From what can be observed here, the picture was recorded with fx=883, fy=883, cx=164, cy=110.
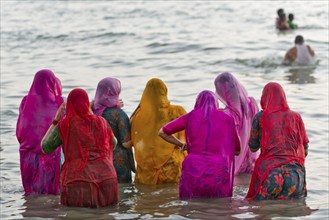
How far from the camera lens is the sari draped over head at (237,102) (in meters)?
9.30

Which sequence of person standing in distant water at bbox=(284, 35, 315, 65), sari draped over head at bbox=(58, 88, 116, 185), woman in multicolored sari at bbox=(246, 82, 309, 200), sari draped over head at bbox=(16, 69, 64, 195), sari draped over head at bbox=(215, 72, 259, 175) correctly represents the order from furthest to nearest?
person standing in distant water at bbox=(284, 35, 315, 65), sari draped over head at bbox=(215, 72, 259, 175), sari draped over head at bbox=(16, 69, 64, 195), woman in multicolored sari at bbox=(246, 82, 309, 200), sari draped over head at bbox=(58, 88, 116, 185)

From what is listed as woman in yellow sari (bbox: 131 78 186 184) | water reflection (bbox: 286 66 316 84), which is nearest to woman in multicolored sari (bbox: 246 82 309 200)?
woman in yellow sari (bbox: 131 78 186 184)

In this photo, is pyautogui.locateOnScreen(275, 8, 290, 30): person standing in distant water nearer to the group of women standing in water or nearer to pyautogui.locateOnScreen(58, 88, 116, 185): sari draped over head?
the group of women standing in water

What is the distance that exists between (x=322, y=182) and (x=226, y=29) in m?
16.7

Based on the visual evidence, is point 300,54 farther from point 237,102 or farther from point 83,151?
point 83,151

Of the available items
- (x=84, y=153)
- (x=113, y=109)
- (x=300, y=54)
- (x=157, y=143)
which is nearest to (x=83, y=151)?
(x=84, y=153)

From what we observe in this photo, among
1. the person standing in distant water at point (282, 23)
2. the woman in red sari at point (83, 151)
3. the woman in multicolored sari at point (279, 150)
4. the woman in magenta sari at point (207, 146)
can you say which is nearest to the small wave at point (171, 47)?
the person standing in distant water at point (282, 23)

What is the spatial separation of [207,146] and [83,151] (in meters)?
1.21

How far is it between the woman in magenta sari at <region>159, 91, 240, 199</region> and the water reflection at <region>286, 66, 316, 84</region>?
9.89 meters

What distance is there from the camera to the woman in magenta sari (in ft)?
26.7

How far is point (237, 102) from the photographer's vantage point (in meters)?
9.38

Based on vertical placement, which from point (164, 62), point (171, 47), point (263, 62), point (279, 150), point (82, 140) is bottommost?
point (279, 150)

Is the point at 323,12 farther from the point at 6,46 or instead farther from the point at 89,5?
the point at 6,46

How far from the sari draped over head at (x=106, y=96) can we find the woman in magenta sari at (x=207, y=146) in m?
1.05
